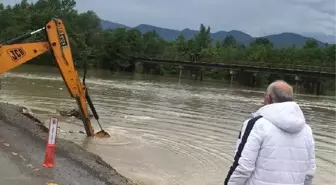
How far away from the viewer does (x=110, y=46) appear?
97188 mm

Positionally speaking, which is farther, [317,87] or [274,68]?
[274,68]

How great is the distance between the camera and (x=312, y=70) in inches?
2923

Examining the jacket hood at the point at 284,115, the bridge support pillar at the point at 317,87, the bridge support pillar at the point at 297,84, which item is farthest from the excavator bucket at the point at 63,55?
the bridge support pillar at the point at 317,87

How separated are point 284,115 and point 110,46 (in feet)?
310

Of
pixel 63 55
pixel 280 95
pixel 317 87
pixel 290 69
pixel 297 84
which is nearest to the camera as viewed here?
pixel 280 95

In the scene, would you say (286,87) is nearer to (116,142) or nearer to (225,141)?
(116,142)

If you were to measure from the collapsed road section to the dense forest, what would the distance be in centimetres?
6732

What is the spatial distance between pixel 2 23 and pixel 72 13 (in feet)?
65.8

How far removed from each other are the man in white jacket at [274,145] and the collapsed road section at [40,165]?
4327 mm

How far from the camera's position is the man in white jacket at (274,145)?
13.2 feet

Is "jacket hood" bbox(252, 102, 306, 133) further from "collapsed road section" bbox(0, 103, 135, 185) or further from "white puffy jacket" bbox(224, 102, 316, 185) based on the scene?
"collapsed road section" bbox(0, 103, 135, 185)

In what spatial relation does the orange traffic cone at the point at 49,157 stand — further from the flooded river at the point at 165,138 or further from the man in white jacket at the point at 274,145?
the man in white jacket at the point at 274,145

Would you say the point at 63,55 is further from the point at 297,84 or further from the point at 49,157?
the point at 297,84

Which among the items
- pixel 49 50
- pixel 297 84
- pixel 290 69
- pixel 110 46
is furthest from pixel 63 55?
pixel 110 46
